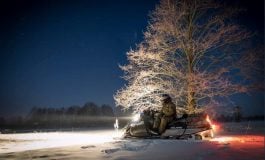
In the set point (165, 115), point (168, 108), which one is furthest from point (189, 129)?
point (168, 108)

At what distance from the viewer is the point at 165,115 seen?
1505cm

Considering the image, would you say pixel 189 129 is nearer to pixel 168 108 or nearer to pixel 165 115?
pixel 165 115

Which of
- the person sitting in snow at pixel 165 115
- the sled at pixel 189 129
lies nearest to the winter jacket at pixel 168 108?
the person sitting in snow at pixel 165 115

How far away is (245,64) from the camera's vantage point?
24.0 meters

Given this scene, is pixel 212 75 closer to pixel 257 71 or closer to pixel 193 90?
pixel 193 90

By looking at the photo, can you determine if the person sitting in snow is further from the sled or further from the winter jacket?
the sled

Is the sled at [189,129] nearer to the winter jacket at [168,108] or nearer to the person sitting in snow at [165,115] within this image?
the person sitting in snow at [165,115]

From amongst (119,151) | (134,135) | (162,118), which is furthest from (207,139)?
(119,151)

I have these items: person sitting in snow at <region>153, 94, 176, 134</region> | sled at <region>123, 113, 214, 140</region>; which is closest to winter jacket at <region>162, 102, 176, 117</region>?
person sitting in snow at <region>153, 94, 176, 134</region>

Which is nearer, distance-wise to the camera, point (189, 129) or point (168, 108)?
point (168, 108)

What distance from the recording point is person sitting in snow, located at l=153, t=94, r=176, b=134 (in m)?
14.8

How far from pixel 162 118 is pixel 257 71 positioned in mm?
11040

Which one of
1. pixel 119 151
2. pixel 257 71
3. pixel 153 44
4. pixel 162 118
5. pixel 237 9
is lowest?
pixel 119 151

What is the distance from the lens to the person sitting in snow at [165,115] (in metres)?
14.8
